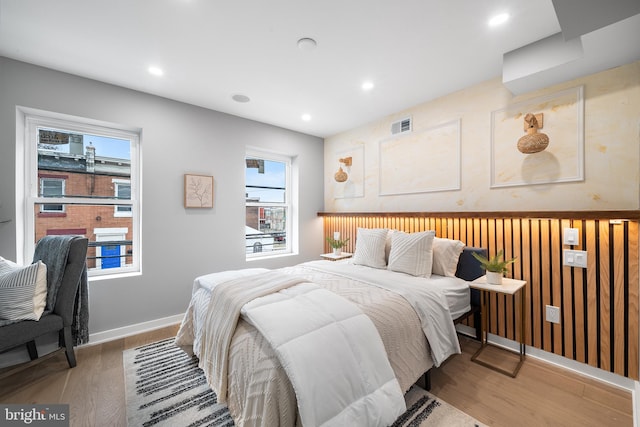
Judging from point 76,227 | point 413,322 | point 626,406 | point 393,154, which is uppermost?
point 393,154

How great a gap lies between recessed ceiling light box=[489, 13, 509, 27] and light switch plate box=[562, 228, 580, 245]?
69.3 inches

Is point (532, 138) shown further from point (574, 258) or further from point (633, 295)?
point (633, 295)

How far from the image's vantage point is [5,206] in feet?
7.53

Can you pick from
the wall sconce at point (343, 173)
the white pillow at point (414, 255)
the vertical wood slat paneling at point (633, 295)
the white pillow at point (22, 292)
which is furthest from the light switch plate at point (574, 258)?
the white pillow at point (22, 292)

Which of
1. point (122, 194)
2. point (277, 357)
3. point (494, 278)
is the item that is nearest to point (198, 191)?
point (122, 194)

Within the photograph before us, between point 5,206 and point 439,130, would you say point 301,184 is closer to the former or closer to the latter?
point 439,130

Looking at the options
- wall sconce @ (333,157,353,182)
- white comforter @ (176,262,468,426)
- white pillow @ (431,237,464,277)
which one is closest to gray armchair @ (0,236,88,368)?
white comforter @ (176,262,468,426)

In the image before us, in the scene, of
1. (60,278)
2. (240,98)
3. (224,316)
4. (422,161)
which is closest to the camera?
(224,316)

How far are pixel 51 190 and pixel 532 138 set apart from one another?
4.70 m

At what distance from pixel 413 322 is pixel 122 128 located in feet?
11.8

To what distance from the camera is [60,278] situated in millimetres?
2119

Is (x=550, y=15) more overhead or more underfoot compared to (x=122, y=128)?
more overhead

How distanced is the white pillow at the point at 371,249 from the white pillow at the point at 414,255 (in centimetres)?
17

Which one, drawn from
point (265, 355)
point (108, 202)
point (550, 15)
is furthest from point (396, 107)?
point (108, 202)
